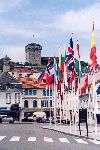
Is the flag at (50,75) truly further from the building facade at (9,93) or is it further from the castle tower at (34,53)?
the castle tower at (34,53)

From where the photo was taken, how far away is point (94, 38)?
32688mm

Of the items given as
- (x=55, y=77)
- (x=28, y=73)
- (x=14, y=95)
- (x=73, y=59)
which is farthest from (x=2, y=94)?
(x=73, y=59)

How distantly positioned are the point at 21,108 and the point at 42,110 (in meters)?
4.96

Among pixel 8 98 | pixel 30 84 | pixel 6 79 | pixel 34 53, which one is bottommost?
pixel 8 98

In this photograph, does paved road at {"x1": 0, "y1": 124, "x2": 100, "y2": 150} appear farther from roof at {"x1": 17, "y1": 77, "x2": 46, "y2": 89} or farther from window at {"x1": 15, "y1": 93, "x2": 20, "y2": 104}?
roof at {"x1": 17, "y1": 77, "x2": 46, "y2": 89}

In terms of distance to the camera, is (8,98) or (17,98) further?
(17,98)

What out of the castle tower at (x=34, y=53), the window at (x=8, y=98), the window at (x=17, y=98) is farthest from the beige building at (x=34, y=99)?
the castle tower at (x=34, y=53)

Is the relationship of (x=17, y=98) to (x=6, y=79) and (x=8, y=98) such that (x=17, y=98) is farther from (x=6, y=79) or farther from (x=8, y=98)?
(x=6, y=79)

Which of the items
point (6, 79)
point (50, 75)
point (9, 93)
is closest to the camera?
point (50, 75)

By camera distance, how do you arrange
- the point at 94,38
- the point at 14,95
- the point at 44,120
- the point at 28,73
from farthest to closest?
the point at 28,73, the point at 14,95, the point at 44,120, the point at 94,38

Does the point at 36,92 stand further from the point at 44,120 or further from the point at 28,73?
the point at 28,73

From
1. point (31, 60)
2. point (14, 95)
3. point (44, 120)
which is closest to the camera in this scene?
point (44, 120)

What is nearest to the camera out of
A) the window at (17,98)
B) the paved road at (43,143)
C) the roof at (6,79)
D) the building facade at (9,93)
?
the paved road at (43,143)

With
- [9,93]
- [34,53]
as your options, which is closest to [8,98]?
[9,93]
